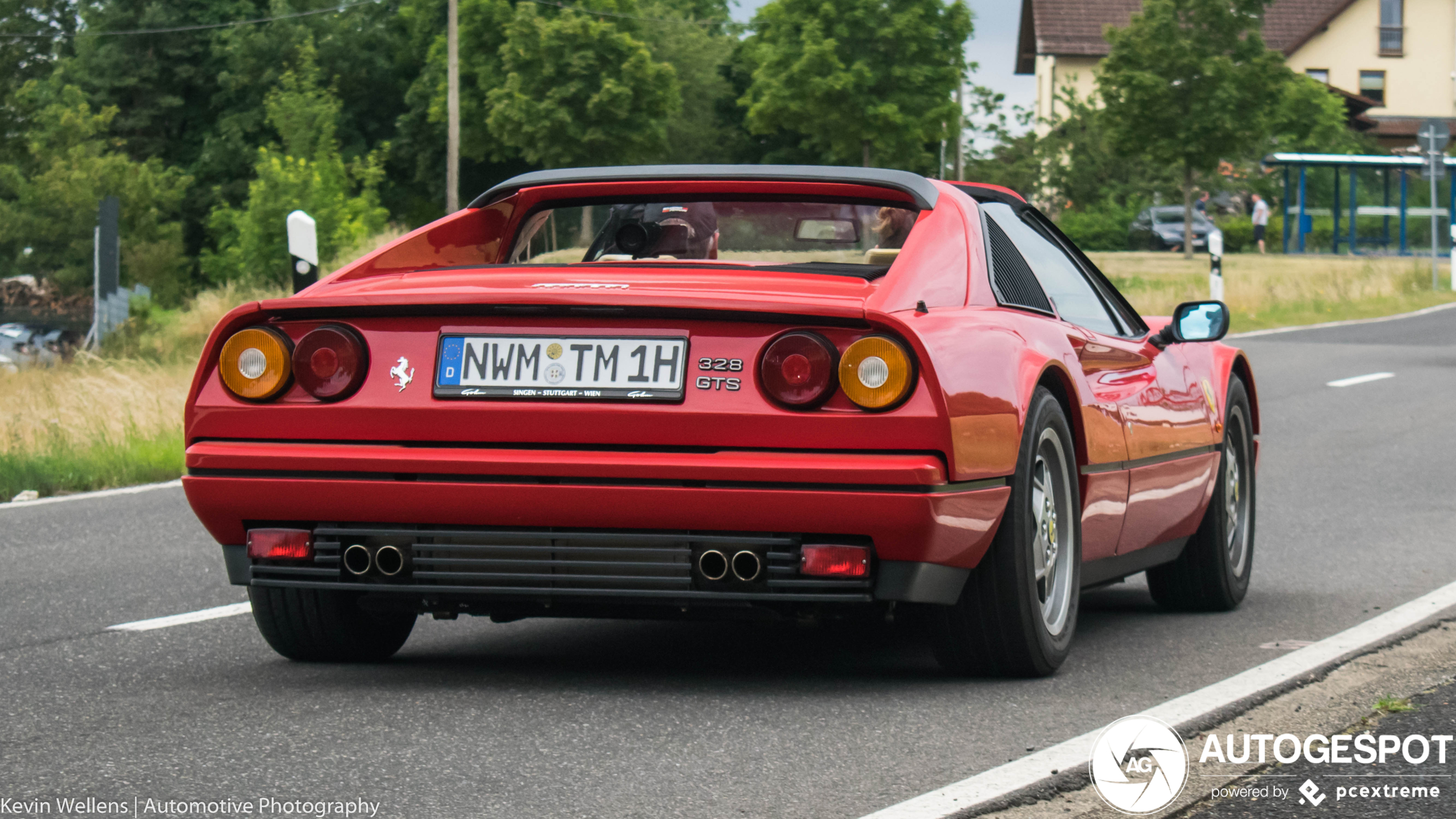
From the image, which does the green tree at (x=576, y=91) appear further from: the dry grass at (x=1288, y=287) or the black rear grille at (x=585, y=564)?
the black rear grille at (x=585, y=564)

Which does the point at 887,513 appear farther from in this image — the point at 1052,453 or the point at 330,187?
the point at 330,187

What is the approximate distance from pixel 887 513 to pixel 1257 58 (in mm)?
48454

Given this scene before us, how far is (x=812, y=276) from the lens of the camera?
15.8 ft

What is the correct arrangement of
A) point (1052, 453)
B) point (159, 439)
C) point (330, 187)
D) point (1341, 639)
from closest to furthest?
1. point (1052, 453)
2. point (1341, 639)
3. point (159, 439)
4. point (330, 187)

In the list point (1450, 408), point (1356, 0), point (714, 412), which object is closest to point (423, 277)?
point (714, 412)

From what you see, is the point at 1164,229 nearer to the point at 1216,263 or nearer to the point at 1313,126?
the point at 1313,126

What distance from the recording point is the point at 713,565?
450cm

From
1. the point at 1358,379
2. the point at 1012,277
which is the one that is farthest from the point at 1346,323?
the point at 1012,277

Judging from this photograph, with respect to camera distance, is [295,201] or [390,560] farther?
[295,201]

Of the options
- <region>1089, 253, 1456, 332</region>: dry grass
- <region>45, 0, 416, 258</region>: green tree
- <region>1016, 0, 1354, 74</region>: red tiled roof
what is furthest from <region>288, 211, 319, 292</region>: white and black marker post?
<region>1016, 0, 1354, 74</region>: red tiled roof

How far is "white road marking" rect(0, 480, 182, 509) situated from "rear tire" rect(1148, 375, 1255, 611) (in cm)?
553

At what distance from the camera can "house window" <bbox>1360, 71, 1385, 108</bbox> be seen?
81.8 m

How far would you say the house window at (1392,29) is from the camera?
268ft

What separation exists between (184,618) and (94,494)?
4.56 m
